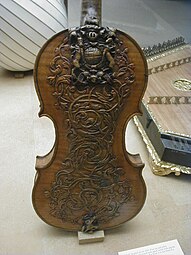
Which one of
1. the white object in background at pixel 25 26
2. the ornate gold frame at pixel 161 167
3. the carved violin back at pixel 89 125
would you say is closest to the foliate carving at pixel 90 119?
the carved violin back at pixel 89 125

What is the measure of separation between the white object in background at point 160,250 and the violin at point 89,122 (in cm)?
9

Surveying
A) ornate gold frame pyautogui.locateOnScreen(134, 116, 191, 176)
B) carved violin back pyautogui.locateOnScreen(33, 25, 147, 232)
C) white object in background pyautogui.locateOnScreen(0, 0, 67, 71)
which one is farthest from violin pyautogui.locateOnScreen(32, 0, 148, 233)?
white object in background pyautogui.locateOnScreen(0, 0, 67, 71)

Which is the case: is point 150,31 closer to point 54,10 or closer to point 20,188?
point 54,10

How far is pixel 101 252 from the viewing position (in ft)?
3.25

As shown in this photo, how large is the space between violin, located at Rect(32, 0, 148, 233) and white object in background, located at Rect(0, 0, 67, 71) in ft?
3.09

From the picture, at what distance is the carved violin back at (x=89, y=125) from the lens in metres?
0.79

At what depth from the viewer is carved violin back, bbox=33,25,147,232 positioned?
0.79 metres

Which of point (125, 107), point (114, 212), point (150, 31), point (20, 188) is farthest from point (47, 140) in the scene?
point (150, 31)

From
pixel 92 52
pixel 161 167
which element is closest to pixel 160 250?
pixel 161 167

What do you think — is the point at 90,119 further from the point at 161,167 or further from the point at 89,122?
the point at 161,167

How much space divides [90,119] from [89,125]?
0.02m

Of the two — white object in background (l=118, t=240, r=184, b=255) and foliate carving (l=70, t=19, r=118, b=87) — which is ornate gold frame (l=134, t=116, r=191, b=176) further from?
foliate carving (l=70, t=19, r=118, b=87)

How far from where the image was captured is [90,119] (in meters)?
0.83

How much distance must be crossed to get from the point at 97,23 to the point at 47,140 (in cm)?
75
